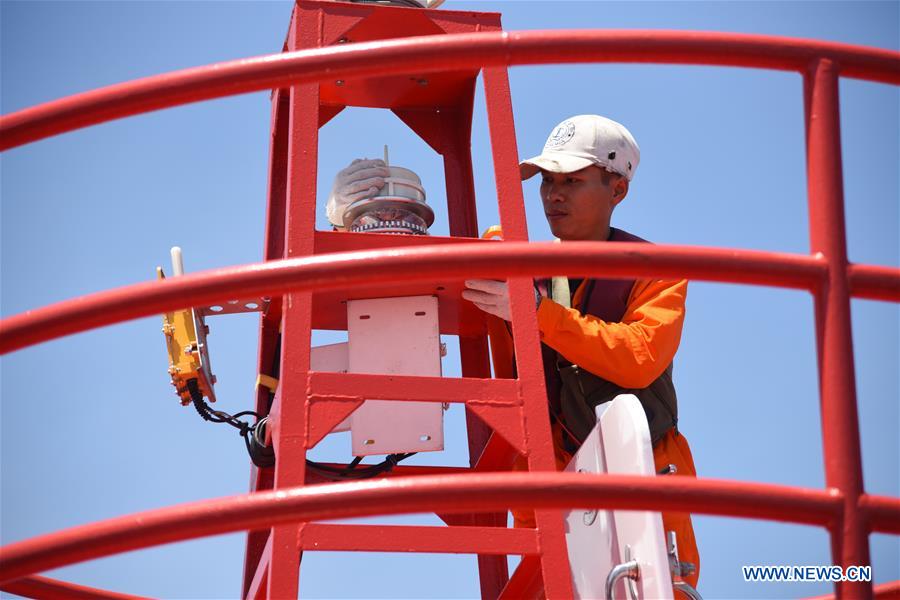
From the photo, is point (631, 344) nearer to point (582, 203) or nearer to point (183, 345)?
point (582, 203)

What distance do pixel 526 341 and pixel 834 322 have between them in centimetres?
165

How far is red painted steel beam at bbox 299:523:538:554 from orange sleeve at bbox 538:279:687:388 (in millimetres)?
791

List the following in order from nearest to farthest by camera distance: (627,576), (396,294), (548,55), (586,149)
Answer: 1. (548,55)
2. (627,576)
3. (396,294)
4. (586,149)

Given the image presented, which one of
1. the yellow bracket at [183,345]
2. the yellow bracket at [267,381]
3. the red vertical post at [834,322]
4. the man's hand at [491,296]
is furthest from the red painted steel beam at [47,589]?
the red vertical post at [834,322]

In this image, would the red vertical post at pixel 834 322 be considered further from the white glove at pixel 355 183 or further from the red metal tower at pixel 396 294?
the white glove at pixel 355 183

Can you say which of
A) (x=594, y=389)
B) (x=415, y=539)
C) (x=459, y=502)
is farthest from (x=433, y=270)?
(x=594, y=389)

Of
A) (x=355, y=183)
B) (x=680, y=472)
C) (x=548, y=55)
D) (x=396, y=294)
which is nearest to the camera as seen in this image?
(x=548, y=55)

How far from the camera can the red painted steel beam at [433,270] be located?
1829 millimetres

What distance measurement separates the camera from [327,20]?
150 inches

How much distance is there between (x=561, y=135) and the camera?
483cm

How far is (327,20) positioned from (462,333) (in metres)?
1.19

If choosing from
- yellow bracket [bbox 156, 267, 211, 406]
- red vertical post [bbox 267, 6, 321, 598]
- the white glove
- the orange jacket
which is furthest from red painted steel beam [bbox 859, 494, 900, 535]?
yellow bracket [bbox 156, 267, 211, 406]

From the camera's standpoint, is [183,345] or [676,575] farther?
[183,345]

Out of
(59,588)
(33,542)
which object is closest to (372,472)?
(59,588)
